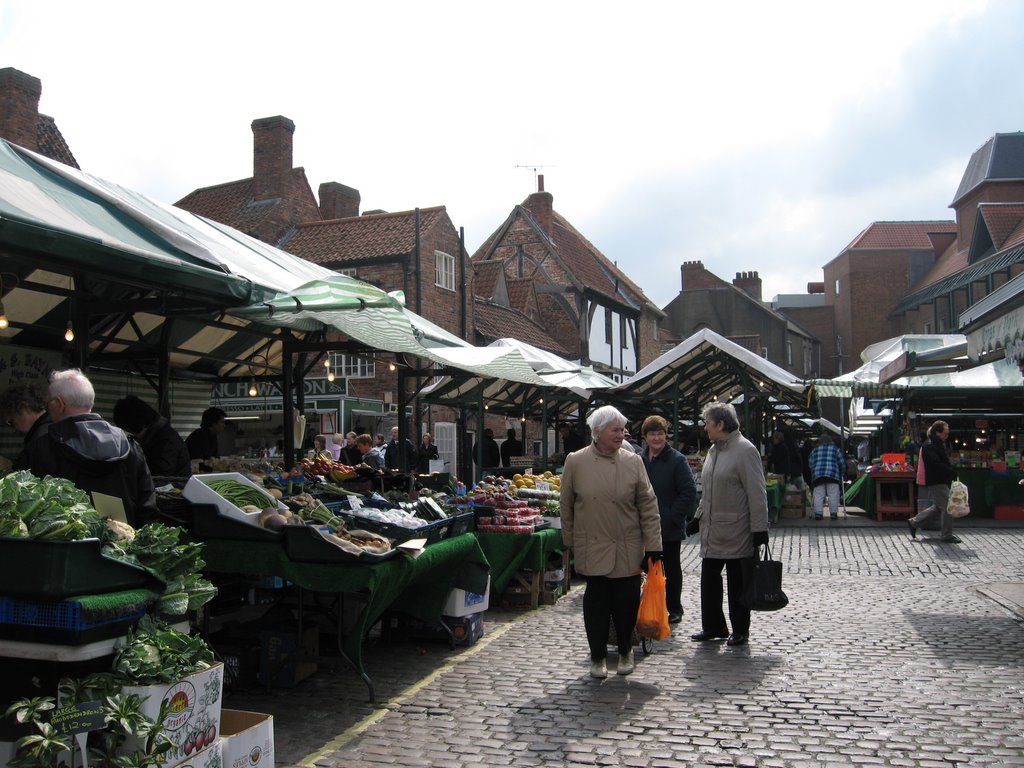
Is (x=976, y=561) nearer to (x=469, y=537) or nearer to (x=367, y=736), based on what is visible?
(x=469, y=537)

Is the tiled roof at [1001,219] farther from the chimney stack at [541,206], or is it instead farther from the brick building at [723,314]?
the chimney stack at [541,206]

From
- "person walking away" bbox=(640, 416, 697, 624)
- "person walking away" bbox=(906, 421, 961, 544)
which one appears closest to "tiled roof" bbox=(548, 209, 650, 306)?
"person walking away" bbox=(906, 421, 961, 544)

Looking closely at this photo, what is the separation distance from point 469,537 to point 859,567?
6.51 m

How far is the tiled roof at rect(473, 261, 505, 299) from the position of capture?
3512 cm

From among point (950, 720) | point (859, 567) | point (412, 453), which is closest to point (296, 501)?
→ point (950, 720)

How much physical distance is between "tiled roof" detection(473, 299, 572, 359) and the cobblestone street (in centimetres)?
2202

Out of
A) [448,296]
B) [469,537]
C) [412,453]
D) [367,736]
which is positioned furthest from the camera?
[448,296]

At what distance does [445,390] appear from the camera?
16.1 m

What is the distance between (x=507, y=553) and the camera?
8.61 meters

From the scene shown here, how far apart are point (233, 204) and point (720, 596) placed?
1062 inches

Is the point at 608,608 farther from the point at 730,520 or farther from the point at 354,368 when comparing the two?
the point at 354,368

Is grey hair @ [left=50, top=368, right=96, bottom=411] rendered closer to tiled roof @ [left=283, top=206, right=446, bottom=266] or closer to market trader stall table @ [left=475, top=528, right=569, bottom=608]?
market trader stall table @ [left=475, top=528, right=569, bottom=608]

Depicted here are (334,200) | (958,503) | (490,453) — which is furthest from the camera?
(334,200)

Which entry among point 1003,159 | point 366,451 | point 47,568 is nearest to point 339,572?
point 47,568
